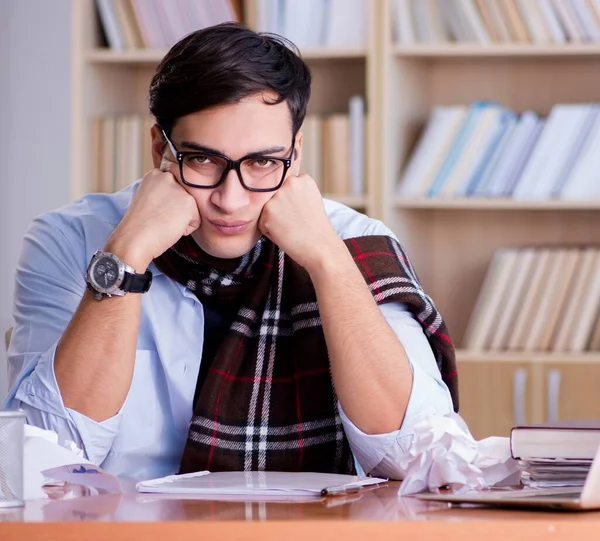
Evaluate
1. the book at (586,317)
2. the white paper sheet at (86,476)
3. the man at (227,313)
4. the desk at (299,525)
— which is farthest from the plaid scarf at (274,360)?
the book at (586,317)

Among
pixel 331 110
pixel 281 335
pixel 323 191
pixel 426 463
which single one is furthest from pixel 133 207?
pixel 331 110

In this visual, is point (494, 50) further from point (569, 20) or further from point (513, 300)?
point (513, 300)

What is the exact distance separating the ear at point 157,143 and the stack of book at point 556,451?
0.77m

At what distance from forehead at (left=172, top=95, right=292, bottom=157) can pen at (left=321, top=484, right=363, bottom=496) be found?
561mm

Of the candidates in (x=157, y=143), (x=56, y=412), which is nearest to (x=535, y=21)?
(x=157, y=143)

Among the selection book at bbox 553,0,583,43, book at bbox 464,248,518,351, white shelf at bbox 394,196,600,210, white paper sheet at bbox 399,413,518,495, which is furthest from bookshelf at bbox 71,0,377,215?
white paper sheet at bbox 399,413,518,495

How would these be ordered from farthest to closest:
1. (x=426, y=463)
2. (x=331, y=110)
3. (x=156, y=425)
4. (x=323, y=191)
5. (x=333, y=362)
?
(x=331, y=110)
(x=323, y=191)
(x=156, y=425)
(x=333, y=362)
(x=426, y=463)

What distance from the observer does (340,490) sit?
1128 millimetres

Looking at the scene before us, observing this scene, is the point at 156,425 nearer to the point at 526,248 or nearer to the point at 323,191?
the point at 323,191

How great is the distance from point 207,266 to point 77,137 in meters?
1.52

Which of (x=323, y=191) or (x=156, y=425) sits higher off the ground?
(x=323, y=191)

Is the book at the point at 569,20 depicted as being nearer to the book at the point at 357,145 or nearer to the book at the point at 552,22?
the book at the point at 552,22

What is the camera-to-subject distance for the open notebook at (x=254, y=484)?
111 cm

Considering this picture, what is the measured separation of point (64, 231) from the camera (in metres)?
1.75
